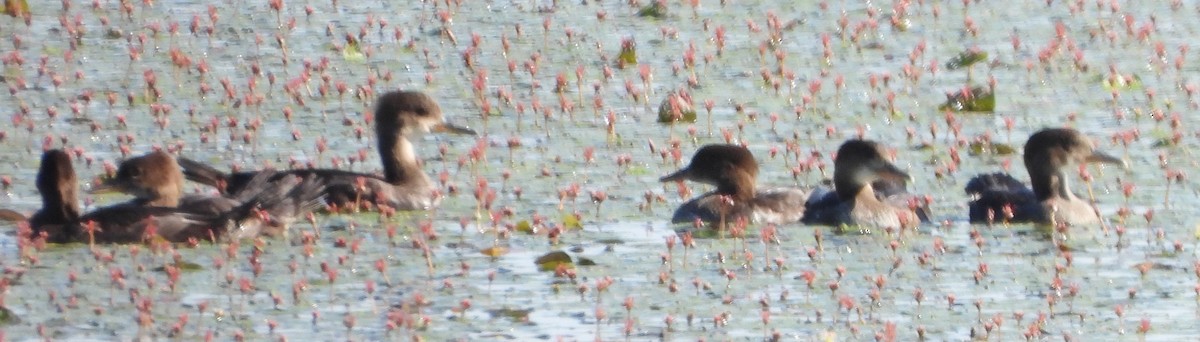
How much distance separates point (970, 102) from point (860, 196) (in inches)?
113

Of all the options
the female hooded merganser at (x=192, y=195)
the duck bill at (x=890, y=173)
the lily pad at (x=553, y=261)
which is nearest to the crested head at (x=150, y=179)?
the female hooded merganser at (x=192, y=195)

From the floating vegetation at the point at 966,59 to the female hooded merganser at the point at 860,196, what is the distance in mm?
3755

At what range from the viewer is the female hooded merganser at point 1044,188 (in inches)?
473

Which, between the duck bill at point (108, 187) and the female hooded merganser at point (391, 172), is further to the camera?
the female hooded merganser at point (391, 172)

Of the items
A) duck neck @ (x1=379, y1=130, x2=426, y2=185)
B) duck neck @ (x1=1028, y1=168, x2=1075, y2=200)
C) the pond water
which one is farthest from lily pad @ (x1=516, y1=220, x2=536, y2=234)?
duck neck @ (x1=1028, y1=168, x2=1075, y2=200)

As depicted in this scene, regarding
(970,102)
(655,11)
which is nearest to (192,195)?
(970,102)

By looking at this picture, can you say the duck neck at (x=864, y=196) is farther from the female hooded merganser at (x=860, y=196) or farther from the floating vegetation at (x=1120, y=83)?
the floating vegetation at (x=1120, y=83)

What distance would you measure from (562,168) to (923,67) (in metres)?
3.99

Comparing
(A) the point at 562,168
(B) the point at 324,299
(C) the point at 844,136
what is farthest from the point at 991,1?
(B) the point at 324,299

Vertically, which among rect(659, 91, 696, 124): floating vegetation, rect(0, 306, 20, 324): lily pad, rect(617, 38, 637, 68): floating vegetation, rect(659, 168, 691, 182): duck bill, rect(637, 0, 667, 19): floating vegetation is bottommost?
rect(0, 306, 20, 324): lily pad

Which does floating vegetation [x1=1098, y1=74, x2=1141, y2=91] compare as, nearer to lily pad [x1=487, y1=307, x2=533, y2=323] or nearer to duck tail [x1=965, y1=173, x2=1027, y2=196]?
duck tail [x1=965, y1=173, x2=1027, y2=196]

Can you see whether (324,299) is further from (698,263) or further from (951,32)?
(951,32)

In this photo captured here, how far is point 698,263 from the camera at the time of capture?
10750 millimetres

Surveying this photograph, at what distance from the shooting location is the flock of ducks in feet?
36.4
